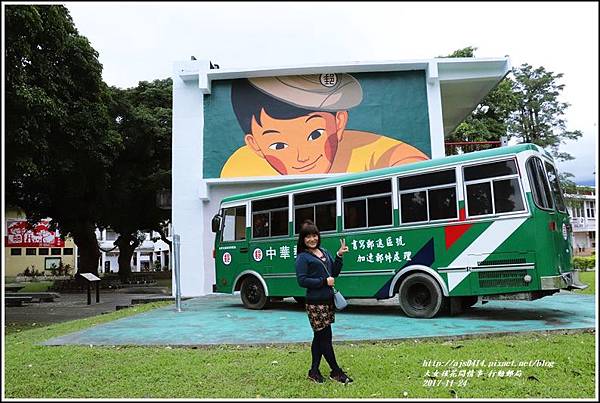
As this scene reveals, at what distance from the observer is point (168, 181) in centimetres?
2662

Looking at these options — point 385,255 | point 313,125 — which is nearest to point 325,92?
point 313,125

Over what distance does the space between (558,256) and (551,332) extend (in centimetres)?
137

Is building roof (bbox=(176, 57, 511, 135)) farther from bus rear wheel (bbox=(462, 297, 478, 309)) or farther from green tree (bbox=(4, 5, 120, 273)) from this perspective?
bus rear wheel (bbox=(462, 297, 478, 309))

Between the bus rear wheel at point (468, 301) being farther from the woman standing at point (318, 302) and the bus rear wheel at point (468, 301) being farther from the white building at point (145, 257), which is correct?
the white building at point (145, 257)

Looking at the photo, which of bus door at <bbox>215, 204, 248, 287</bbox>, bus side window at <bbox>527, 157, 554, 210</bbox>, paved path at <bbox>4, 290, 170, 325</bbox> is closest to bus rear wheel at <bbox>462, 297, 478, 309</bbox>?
bus side window at <bbox>527, 157, 554, 210</bbox>

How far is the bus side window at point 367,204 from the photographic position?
9.51 m

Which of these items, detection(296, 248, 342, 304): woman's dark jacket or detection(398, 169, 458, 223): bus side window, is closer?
detection(296, 248, 342, 304): woman's dark jacket

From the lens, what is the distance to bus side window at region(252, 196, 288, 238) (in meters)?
11.0

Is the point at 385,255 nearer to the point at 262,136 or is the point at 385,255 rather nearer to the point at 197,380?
the point at 197,380

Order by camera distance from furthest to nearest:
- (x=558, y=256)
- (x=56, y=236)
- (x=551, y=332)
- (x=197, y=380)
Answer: (x=56, y=236)
(x=558, y=256)
(x=551, y=332)
(x=197, y=380)

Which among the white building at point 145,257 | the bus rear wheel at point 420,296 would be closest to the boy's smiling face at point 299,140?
the bus rear wheel at point 420,296

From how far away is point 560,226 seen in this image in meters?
8.38

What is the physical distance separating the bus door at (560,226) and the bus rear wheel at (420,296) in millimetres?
1879

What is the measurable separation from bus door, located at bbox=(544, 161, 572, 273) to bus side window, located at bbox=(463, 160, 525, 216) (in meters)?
0.68
